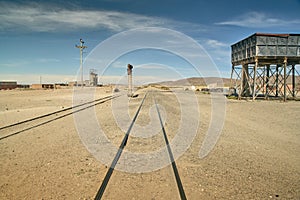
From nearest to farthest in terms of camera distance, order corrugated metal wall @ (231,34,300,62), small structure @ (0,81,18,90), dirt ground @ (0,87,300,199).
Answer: dirt ground @ (0,87,300,199)
corrugated metal wall @ (231,34,300,62)
small structure @ (0,81,18,90)

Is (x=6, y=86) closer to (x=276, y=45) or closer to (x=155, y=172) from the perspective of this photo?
(x=276, y=45)

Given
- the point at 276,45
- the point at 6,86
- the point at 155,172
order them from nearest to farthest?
the point at 155,172 < the point at 276,45 < the point at 6,86

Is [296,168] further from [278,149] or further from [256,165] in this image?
[278,149]

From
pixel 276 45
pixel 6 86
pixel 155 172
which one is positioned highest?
pixel 276 45

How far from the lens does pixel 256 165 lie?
5.27 m

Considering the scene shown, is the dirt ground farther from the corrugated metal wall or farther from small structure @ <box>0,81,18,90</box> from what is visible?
small structure @ <box>0,81,18,90</box>

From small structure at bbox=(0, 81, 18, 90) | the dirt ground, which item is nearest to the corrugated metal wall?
the dirt ground

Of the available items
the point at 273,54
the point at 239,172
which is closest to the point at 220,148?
the point at 239,172

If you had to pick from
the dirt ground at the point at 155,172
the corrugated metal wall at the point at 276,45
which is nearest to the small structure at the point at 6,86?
the corrugated metal wall at the point at 276,45

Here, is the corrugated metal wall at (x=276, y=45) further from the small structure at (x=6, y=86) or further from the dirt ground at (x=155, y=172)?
the small structure at (x=6, y=86)

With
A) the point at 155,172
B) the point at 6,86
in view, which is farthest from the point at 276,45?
the point at 6,86

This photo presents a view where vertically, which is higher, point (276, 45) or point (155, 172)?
point (276, 45)

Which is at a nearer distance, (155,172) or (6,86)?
(155,172)

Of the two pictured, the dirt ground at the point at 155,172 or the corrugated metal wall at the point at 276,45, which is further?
the corrugated metal wall at the point at 276,45
